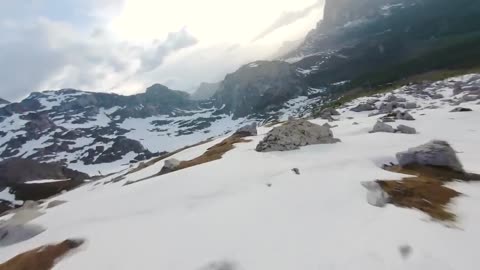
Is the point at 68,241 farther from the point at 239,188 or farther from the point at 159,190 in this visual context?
the point at 239,188

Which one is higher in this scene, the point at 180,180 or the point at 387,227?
the point at 180,180

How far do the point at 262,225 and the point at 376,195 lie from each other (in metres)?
9.26

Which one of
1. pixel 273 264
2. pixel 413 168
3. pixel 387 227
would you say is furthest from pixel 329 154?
pixel 273 264

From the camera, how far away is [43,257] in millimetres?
28328

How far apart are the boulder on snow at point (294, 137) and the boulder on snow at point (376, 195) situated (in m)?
26.0

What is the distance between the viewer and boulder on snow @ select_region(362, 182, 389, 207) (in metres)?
28.6

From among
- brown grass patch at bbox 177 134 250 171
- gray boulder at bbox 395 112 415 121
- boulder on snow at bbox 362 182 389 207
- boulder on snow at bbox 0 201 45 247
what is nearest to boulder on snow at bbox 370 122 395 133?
gray boulder at bbox 395 112 415 121

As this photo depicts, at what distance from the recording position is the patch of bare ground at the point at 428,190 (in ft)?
93.8

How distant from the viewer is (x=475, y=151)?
52.8 meters

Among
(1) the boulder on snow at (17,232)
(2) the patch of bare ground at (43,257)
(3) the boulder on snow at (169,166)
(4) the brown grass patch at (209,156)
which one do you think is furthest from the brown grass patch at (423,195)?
(3) the boulder on snow at (169,166)

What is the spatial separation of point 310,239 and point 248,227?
4.32 metres

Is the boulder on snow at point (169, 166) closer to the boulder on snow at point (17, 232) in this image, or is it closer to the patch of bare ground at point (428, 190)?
the boulder on snow at point (17, 232)

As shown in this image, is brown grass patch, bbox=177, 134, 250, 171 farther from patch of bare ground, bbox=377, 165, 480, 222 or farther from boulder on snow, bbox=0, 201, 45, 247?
patch of bare ground, bbox=377, 165, 480, 222

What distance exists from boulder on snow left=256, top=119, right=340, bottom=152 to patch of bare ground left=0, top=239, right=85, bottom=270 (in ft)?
108
